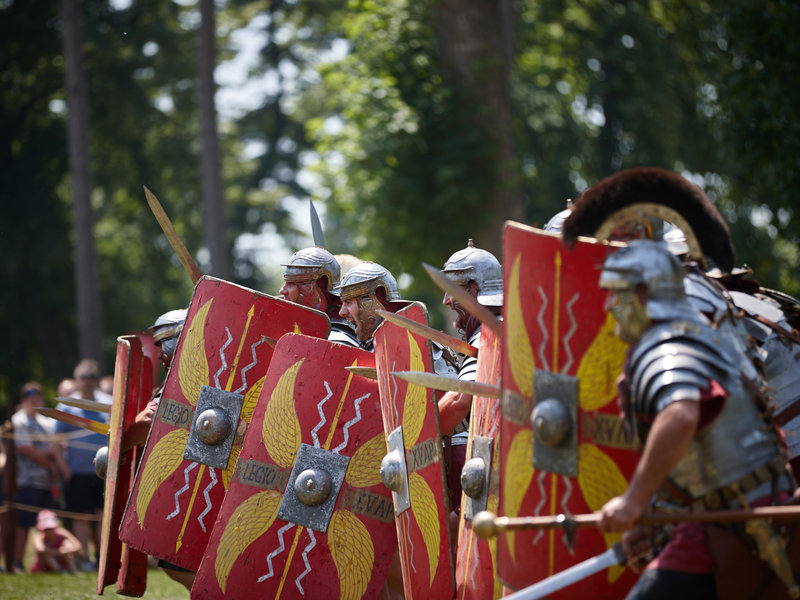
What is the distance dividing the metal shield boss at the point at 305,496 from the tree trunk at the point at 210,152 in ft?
33.9

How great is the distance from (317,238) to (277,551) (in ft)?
8.20

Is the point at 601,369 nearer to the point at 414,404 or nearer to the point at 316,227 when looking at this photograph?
the point at 414,404

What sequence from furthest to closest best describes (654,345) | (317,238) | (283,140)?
(283,140)
(317,238)
(654,345)

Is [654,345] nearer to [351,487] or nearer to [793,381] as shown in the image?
[793,381]

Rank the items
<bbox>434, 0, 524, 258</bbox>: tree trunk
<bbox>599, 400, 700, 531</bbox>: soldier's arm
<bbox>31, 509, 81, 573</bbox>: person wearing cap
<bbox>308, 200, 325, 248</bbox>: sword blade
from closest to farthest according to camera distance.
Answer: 1. <bbox>599, 400, 700, 531</bbox>: soldier's arm
2. <bbox>308, 200, 325, 248</bbox>: sword blade
3. <bbox>31, 509, 81, 573</bbox>: person wearing cap
4. <bbox>434, 0, 524, 258</bbox>: tree trunk

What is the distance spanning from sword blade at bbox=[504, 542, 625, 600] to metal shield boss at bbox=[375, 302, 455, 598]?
46.0 inches

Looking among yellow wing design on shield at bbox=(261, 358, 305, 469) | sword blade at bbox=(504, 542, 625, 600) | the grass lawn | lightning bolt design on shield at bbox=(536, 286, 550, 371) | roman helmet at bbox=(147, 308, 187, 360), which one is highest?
roman helmet at bbox=(147, 308, 187, 360)

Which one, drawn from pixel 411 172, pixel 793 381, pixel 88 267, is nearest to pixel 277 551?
pixel 793 381

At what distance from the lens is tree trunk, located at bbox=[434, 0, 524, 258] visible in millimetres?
11852

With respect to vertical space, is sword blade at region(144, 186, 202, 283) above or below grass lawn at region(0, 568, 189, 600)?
above

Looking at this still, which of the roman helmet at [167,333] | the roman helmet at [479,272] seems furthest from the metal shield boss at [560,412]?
the roman helmet at [167,333]

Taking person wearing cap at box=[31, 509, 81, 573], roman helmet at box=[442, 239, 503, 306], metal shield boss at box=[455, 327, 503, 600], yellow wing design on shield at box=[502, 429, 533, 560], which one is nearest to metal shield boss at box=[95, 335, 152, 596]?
roman helmet at box=[442, 239, 503, 306]

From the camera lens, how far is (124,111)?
2084 centimetres

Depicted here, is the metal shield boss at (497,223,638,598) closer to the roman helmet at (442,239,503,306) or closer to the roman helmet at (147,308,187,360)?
the roman helmet at (442,239,503,306)
